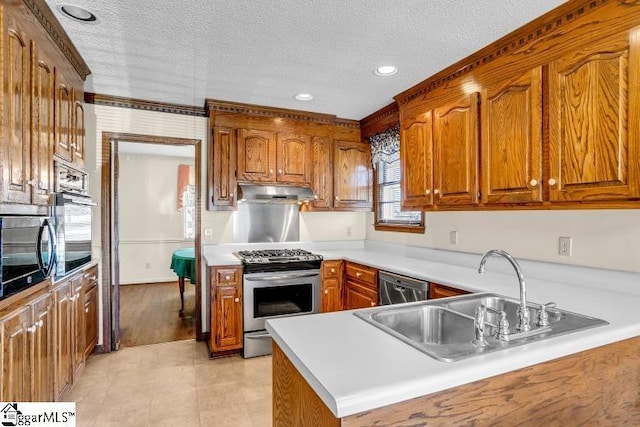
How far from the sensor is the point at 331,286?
→ 144 inches

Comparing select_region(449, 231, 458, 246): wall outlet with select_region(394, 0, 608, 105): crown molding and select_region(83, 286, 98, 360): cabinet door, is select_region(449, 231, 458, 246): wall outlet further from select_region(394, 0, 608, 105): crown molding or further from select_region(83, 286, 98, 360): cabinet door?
select_region(83, 286, 98, 360): cabinet door

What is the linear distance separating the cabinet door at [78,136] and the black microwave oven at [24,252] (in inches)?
35.3

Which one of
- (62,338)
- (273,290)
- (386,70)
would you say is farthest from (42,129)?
(386,70)

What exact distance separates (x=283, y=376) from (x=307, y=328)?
7.5 inches

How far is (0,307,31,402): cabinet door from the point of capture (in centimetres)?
148

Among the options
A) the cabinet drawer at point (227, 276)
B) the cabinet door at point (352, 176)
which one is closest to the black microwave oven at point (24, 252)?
the cabinet drawer at point (227, 276)

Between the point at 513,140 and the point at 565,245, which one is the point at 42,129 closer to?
the point at 513,140

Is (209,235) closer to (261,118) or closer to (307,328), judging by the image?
(261,118)

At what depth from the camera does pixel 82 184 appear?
9.46 ft

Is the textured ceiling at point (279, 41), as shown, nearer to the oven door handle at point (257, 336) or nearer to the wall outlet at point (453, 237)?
the wall outlet at point (453, 237)

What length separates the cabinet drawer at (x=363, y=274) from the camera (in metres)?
3.16

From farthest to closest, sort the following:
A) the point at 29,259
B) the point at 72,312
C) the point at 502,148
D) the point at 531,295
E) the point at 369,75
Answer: the point at 369,75 < the point at 72,312 < the point at 502,148 < the point at 531,295 < the point at 29,259

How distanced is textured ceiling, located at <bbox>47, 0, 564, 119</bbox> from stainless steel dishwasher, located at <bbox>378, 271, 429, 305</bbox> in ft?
5.32

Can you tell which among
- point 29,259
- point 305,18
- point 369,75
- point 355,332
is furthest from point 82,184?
point 355,332
